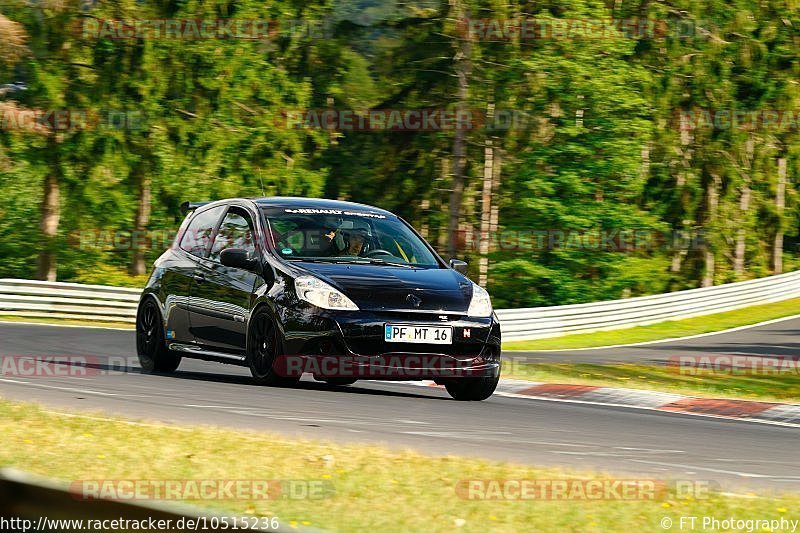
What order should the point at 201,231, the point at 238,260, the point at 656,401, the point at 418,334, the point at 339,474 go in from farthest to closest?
the point at 656,401 → the point at 201,231 → the point at 238,260 → the point at 418,334 → the point at 339,474

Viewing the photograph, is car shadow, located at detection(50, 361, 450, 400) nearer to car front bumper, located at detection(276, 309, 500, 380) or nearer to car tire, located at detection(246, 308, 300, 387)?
car tire, located at detection(246, 308, 300, 387)

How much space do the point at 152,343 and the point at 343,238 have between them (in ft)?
8.22

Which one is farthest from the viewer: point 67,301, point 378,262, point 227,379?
point 67,301

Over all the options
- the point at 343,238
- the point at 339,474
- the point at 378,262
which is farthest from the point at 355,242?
the point at 339,474

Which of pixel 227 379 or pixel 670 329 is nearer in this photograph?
pixel 227 379

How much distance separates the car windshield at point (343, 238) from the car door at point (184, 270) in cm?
94

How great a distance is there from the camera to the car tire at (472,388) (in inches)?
445

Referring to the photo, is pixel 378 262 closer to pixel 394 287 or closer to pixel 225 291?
pixel 394 287

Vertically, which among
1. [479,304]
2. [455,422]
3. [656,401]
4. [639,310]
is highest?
[479,304]

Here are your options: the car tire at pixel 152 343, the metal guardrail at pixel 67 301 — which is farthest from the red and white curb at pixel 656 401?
the metal guardrail at pixel 67 301

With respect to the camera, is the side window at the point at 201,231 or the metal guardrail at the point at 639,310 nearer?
the side window at the point at 201,231

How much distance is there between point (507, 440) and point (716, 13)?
44.5 m

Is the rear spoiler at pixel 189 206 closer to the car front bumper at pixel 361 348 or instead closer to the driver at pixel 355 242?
the driver at pixel 355 242

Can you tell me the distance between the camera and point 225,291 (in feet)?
37.7
